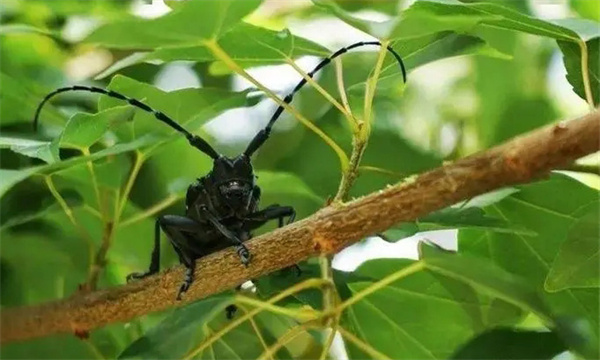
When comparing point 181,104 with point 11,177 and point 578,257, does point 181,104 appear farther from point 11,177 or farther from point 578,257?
point 578,257

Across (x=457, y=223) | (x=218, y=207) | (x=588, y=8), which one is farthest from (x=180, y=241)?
(x=588, y=8)

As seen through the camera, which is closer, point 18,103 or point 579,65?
point 579,65

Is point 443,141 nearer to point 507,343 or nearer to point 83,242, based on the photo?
point 83,242

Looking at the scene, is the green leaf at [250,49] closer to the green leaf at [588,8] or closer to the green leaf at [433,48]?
the green leaf at [433,48]

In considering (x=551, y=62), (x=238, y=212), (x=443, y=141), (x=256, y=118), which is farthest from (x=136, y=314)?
(x=551, y=62)

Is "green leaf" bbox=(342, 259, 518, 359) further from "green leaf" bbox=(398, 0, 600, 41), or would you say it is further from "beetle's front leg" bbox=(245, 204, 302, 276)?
"green leaf" bbox=(398, 0, 600, 41)

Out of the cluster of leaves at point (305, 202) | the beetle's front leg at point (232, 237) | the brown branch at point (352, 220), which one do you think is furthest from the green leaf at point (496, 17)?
the beetle's front leg at point (232, 237)
